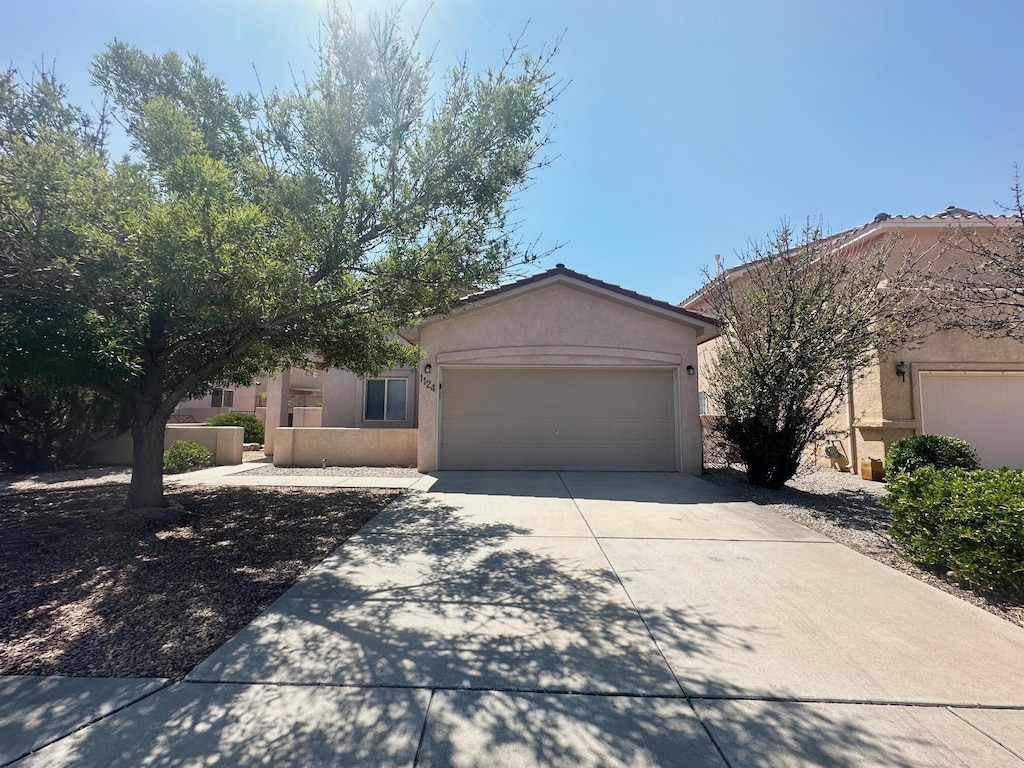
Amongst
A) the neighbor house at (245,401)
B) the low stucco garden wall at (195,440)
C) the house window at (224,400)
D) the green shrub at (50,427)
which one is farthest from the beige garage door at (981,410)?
the house window at (224,400)

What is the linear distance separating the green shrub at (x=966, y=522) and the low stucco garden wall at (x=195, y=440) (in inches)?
564

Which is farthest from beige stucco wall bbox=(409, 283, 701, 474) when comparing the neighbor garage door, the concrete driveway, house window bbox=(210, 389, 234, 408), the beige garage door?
house window bbox=(210, 389, 234, 408)

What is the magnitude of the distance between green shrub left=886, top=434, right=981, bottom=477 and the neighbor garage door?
424 cm

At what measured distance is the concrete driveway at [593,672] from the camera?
256cm

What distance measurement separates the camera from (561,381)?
11.8 meters

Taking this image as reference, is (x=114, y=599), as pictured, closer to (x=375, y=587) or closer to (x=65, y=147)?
A: (x=375, y=587)

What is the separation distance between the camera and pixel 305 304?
19.8 ft

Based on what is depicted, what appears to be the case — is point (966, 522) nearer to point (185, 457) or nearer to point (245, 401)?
point (185, 457)

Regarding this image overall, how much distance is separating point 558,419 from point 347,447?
5.54 meters

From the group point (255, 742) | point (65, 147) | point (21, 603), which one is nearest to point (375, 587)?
point (255, 742)

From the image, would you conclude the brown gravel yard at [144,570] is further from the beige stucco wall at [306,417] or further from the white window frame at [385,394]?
the beige stucco wall at [306,417]

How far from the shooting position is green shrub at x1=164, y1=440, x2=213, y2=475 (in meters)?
11.9

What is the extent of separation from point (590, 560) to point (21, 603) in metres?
5.16

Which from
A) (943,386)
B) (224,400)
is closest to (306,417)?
(224,400)
